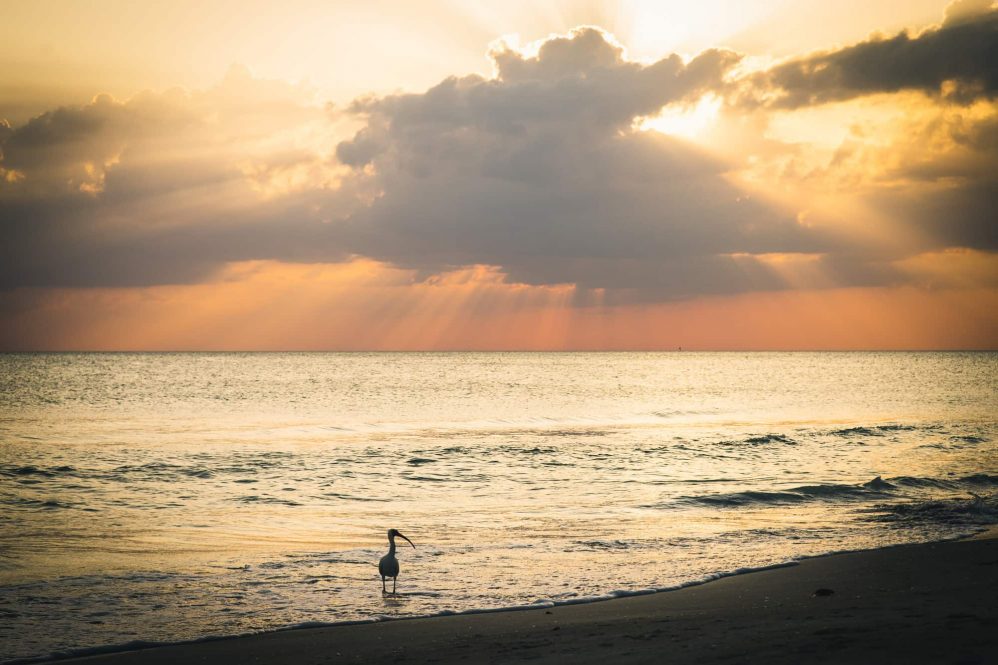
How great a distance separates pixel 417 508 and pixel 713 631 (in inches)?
591

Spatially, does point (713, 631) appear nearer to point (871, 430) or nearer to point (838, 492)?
point (838, 492)

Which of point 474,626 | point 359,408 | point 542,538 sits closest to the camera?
point 474,626

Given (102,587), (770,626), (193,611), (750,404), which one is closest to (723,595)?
(770,626)

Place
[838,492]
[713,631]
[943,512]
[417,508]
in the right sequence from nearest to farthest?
[713,631] → [943,512] → [417,508] → [838,492]

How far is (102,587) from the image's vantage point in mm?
14523

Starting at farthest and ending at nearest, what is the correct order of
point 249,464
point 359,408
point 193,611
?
point 359,408, point 249,464, point 193,611

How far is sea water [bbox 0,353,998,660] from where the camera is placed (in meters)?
13.9

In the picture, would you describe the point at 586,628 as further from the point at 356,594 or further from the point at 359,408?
the point at 359,408

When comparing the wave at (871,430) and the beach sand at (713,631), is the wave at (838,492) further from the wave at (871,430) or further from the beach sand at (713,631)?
the wave at (871,430)

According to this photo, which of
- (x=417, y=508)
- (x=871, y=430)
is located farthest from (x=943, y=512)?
(x=871, y=430)

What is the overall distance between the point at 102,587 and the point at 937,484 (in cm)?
2694

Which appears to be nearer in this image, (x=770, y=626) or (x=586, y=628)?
(x=770, y=626)

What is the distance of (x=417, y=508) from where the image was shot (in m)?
24.2

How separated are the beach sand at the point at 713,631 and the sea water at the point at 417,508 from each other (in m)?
0.98
